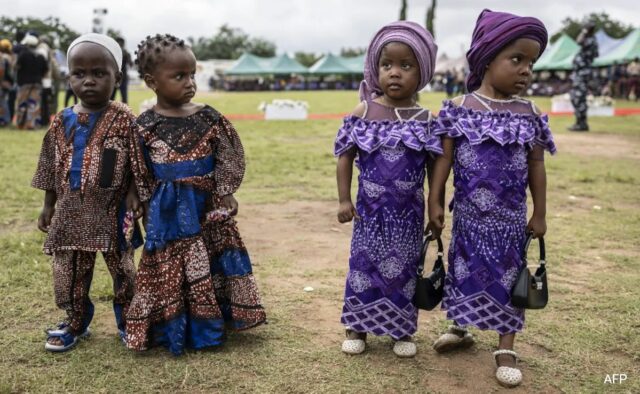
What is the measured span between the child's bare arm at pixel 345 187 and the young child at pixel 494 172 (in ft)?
1.24

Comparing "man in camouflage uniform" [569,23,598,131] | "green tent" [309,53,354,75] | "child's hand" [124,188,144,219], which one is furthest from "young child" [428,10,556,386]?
"green tent" [309,53,354,75]

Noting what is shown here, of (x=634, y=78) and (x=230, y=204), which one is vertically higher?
(x=634, y=78)

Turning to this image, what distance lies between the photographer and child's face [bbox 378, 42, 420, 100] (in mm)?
2916

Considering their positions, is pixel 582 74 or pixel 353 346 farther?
pixel 582 74

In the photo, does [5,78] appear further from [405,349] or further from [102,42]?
[405,349]

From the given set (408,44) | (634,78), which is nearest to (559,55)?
(634,78)

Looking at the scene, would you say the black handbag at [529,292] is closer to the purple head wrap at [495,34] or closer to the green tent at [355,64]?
the purple head wrap at [495,34]

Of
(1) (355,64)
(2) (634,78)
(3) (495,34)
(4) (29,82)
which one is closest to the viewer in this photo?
(3) (495,34)

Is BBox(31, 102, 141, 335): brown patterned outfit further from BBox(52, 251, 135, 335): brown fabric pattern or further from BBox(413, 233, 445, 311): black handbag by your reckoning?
BBox(413, 233, 445, 311): black handbag

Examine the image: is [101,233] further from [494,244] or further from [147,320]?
[494,244]

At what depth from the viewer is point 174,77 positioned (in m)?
2.99

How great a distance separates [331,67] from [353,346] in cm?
4998

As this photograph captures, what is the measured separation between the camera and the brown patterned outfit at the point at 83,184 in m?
3.02

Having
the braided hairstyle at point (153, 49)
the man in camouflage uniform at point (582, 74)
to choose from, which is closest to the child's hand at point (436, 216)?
the braided hairstyle at point (153, 49)
